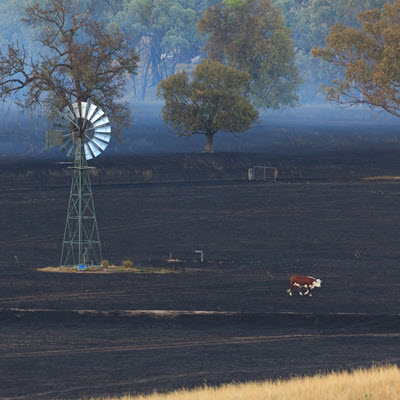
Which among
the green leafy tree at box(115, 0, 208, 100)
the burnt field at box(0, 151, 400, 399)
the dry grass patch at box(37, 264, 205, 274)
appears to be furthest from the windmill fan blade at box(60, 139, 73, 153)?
the green leafy tree at box(115, 0, 208, 100)

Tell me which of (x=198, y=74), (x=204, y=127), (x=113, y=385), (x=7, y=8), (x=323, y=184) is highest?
(x=7, y=8)

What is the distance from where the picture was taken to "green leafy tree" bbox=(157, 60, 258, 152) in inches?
2717

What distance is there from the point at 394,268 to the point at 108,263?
11.3 meters

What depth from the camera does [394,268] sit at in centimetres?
2902

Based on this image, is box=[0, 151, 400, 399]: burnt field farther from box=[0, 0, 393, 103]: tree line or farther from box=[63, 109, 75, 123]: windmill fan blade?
box=[0, 0, 393, 103]: tree line

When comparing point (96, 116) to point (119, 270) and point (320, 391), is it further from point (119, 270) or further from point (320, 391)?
point (320, 391)

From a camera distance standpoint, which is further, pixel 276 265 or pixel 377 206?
pixel 377 206

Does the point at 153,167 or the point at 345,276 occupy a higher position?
the point at 153,167

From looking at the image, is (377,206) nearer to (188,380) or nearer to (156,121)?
(188,380)

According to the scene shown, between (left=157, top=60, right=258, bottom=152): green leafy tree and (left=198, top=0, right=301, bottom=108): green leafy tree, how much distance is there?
64.1 feet

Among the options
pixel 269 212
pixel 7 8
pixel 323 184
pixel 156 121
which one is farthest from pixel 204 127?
pixel 7 8

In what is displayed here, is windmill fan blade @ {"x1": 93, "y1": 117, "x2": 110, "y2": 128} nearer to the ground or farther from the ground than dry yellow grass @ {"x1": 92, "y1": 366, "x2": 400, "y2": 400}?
farther from the ground

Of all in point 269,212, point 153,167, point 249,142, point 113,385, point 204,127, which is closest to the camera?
point 113,385

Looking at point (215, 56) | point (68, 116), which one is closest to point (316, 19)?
point (215, 56)
